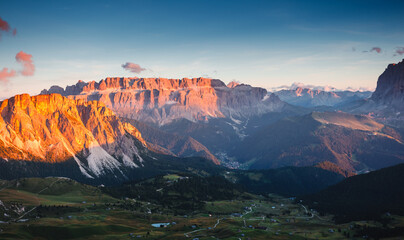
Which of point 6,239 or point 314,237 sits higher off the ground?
point 6,239

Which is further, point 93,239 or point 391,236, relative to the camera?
point 391,236

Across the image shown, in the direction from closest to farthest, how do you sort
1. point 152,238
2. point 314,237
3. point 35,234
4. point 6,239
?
1. point 6,239
2. point 35,234
3. point 152,238
4. point 314,237

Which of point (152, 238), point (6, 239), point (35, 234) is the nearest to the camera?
point (6, 239)

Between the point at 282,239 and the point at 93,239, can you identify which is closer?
the point at 93,239

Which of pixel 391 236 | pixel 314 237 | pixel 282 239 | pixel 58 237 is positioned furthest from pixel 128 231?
pixel 391 236

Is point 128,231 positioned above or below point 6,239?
below

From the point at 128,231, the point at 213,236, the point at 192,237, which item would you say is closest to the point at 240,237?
the point at 213,236

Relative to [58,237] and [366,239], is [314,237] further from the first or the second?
[58,237]

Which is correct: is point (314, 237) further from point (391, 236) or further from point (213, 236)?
point (213, 236)

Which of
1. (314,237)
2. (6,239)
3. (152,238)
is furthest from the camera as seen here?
(314,237)
